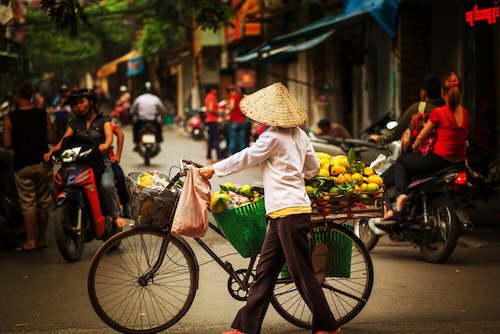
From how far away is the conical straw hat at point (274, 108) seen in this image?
5.37 metres

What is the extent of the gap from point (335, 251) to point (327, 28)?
32.6ft

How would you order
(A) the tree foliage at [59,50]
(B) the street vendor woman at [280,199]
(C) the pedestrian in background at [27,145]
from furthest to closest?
(A) the tree foliage at [59,50], (C) the pedestrian in background at [27,145], (B) the street vendor woman at [280,199]

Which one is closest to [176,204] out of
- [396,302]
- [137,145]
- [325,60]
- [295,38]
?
[396,302]

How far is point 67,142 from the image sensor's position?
29.2 feet

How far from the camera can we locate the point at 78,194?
28.9 ft

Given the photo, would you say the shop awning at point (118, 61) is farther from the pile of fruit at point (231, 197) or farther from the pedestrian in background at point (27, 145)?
the pile of fruit at point (231, 197)

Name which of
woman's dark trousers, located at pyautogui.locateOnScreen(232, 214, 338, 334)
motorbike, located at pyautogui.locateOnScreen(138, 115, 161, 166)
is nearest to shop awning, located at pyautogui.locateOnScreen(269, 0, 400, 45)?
motorbike, located at pyautogui.locateOnScreen(138, 115, 161, 166)

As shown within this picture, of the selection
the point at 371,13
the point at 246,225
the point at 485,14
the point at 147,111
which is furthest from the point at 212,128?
the point at 246,225

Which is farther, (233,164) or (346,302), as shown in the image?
(346,302)

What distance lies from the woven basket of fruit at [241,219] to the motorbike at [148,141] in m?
13.9

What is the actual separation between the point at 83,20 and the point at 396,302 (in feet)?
22.8

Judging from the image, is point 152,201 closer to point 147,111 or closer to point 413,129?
point 413,129

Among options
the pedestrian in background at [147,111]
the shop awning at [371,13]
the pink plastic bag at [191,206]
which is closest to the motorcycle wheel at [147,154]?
the pedestrian in background at [147,111]

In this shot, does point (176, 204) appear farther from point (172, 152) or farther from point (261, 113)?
point (172, 152)
